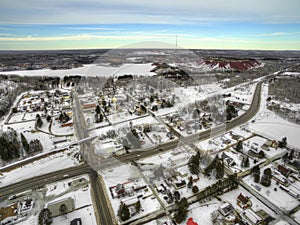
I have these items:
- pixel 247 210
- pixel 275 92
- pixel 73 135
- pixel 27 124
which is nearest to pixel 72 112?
pixel 27 124

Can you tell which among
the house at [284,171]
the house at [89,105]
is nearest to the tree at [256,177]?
the house at [284,171]

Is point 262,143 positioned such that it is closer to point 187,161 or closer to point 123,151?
point 187,161

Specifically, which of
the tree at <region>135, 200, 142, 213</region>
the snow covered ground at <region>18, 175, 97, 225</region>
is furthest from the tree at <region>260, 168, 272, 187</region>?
the snow covered ground at <region>18, 175, 97, 225</region>

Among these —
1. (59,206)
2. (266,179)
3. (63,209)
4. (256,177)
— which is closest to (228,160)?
(256,177)

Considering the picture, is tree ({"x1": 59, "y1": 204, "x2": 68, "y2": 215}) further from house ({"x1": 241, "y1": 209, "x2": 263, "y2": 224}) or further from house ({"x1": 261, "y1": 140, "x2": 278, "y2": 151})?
house ({"x1": 261, "y1": 140, "x2": 278, "y2": 151})

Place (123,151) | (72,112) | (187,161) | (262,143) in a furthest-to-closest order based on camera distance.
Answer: (72,112), (262,143), (123,151), (187,161)
